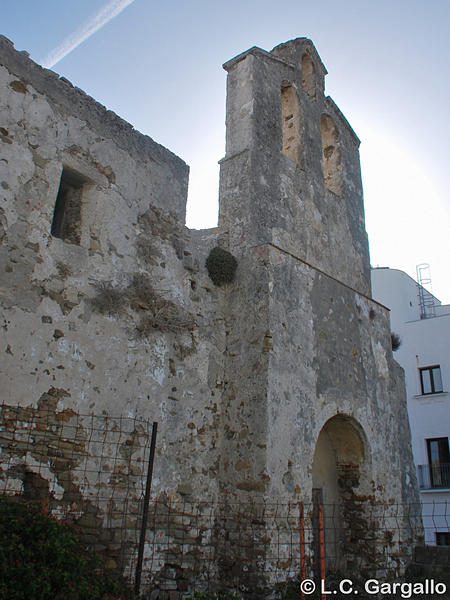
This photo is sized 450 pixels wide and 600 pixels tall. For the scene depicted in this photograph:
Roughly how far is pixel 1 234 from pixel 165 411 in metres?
3.09

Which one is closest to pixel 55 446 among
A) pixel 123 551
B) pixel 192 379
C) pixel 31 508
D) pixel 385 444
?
pixel 31 508

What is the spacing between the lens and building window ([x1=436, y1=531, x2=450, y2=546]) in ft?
59.6

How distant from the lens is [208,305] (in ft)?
28.0

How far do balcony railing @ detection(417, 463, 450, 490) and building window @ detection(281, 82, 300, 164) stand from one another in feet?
45.1

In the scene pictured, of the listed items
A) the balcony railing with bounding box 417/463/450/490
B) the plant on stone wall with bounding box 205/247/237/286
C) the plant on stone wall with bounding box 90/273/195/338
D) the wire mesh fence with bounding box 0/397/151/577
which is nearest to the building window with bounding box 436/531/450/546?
the balcony railing with bounding box 417/463/450/490

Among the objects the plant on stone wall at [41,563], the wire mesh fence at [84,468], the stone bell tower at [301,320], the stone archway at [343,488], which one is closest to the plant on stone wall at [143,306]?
the stone bell tower at [301,320]

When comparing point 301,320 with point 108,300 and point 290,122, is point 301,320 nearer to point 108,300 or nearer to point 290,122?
point 108,300

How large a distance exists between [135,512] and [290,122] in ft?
26.4

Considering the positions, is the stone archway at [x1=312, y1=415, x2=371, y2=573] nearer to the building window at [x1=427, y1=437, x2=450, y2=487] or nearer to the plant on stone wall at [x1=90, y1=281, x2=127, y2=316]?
the plant on stone wall at [x1=90, y1=281, x2=127, y2=316]

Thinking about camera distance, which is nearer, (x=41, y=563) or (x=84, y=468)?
(x=41, y=563)

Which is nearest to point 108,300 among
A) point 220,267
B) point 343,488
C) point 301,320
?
point 220,267

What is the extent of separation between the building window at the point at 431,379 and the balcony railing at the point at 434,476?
2.86m

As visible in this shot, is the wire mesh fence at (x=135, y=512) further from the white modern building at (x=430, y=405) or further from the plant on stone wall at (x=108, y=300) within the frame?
the white modern building at (x=430, y=405)

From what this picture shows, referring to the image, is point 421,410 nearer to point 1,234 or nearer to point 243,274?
point 243,274
